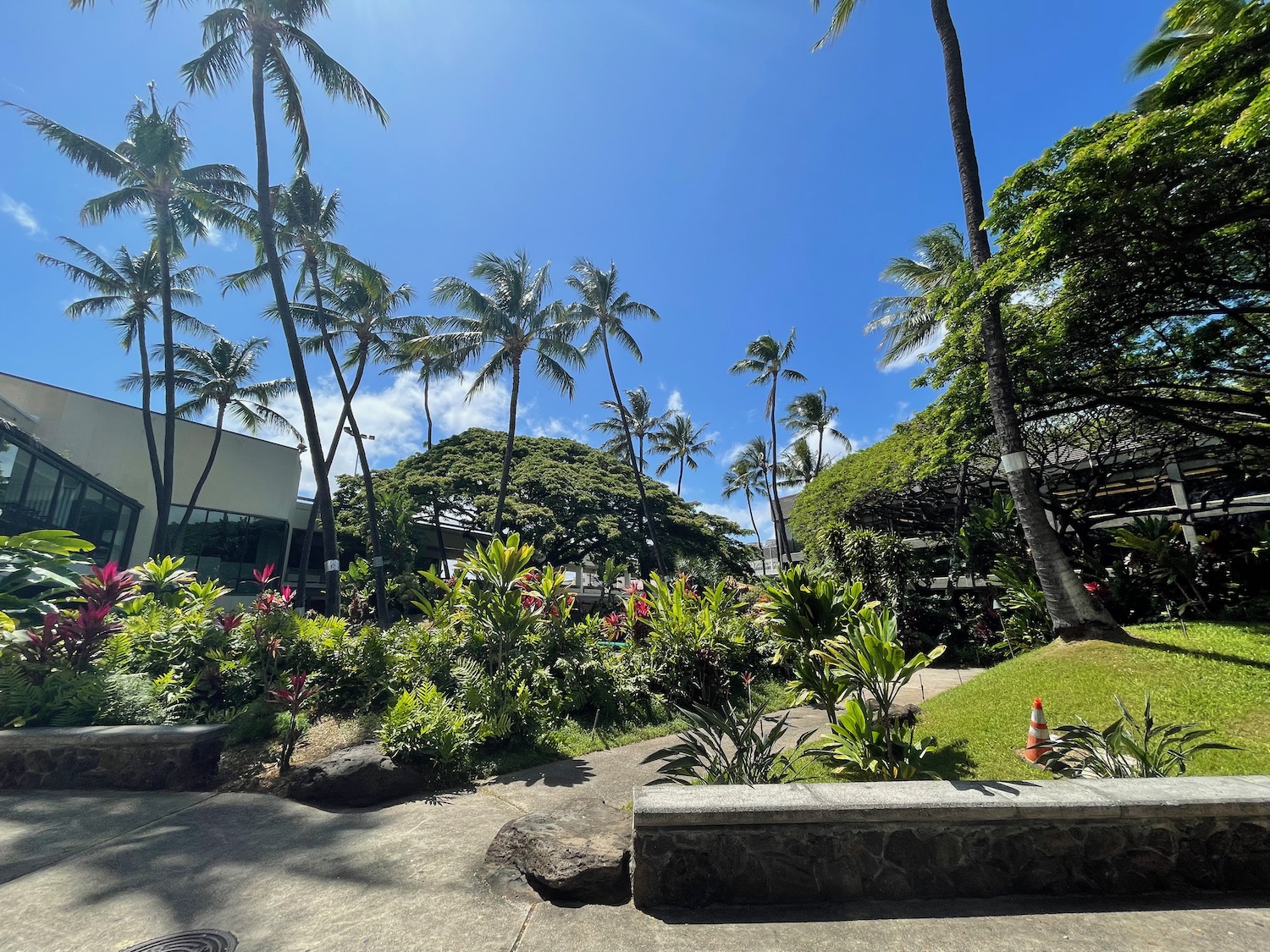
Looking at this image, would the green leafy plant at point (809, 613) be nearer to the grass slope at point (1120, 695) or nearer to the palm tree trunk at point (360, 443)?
the grass slope at point (1120, 695)

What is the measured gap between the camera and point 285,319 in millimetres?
11359

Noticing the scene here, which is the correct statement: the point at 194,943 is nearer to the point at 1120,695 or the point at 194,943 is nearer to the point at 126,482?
the point at 1120,695

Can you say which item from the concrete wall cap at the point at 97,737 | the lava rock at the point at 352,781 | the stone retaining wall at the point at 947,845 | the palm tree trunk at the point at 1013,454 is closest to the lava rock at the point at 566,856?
the stone retaining wall at the point at 947,845

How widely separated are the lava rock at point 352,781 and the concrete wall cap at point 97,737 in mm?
1303

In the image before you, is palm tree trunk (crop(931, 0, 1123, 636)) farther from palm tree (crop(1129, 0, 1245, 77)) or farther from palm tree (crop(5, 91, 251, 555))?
palm tree (crop(5, 91, 251, 555))

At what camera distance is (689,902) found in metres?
2.85

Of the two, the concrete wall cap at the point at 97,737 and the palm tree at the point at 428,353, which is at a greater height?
the palm tree at the point at 428,353

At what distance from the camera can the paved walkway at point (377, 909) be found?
2.52 m

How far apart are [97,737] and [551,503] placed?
1758cm

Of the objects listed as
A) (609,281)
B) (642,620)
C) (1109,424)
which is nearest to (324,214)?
(609,281)

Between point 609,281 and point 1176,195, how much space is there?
61.8 feet

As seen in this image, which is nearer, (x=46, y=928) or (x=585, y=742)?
(x=46, y=928)

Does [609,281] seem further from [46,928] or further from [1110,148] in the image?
[46,928]

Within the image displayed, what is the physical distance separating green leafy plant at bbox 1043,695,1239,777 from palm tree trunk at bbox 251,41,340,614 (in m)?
11.8
